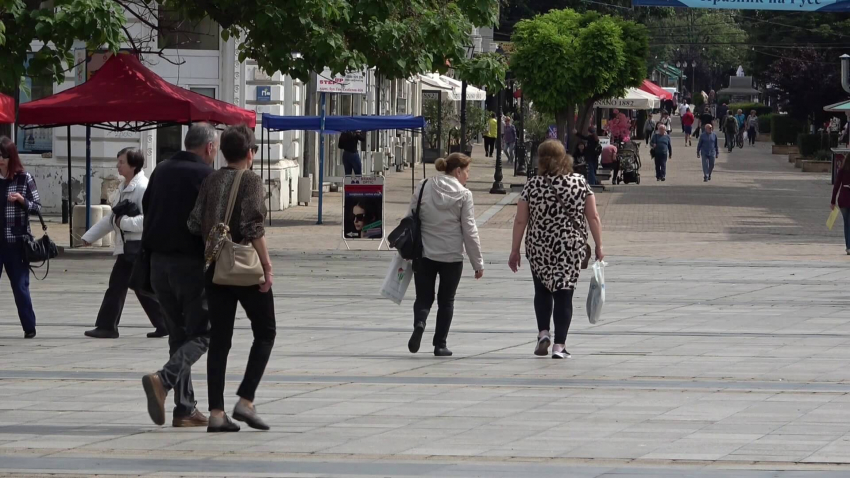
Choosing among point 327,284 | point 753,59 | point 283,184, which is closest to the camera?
point 327,284

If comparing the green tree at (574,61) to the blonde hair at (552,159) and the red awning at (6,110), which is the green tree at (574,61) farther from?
the blonde hair at (552,159)

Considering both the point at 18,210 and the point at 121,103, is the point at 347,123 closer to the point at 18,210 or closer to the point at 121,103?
the point at 121,103

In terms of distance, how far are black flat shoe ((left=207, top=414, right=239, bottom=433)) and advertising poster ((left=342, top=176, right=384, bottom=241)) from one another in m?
12.3

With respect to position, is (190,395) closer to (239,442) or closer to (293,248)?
(239,442)

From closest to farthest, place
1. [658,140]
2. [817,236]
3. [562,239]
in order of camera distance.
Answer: [562,239], [817,236], [658,140]

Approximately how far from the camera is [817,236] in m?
22.1

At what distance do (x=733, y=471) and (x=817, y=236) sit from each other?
16475 mm

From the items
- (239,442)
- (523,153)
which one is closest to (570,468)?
(239,442)

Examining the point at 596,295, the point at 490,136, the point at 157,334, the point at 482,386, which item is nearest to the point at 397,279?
the point at 596,295

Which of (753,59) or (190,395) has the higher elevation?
(753,59)

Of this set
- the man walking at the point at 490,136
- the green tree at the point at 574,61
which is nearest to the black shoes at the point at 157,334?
the green tree at the point at 574,61

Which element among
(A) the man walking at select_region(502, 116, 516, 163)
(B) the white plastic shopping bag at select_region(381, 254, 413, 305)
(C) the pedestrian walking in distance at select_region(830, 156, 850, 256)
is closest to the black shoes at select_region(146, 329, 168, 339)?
(B) the white plastic shopping bag at select_region(381, 254, 413, 305)

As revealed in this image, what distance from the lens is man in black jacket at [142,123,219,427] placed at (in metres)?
7.25

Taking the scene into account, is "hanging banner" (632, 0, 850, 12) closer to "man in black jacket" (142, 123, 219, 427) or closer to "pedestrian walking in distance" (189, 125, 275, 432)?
"man in black jacket" (142, 123, 219, 427)
